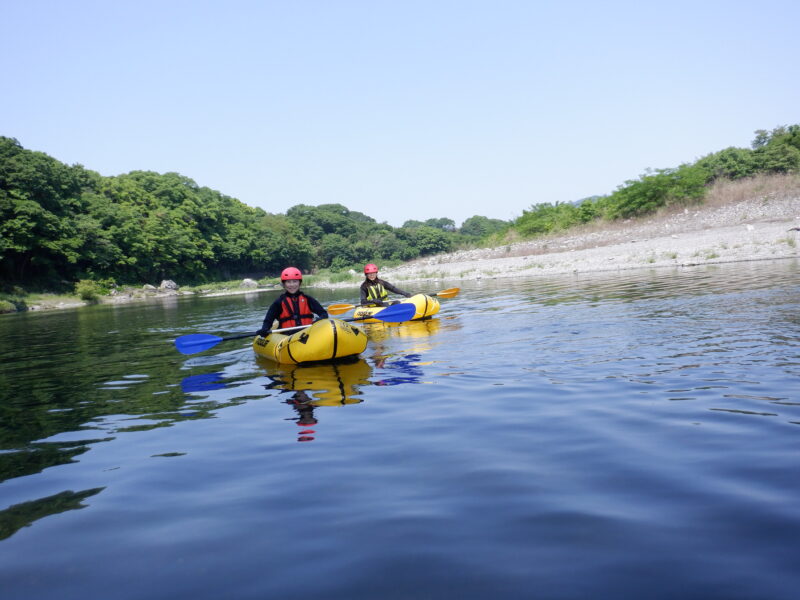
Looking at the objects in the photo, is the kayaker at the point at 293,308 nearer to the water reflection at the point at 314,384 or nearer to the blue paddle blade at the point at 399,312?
the water reflection at the point at 314,384

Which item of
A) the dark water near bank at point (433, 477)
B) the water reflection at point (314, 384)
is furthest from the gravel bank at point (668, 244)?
the water reflection at point (314, 384)

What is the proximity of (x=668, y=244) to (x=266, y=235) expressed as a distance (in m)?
62.3

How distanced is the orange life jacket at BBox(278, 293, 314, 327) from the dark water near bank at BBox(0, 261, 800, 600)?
170 centimetres

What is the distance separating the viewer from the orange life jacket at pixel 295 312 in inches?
376

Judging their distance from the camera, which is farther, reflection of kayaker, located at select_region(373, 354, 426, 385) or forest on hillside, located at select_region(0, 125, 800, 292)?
forest on hillside, located at select_region(0, 125, 800, 292)

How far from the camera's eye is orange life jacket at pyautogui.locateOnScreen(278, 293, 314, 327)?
31.3 ft

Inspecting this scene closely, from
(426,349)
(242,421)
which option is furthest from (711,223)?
(242,421)

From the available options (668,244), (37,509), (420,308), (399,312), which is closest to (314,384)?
(37,509)

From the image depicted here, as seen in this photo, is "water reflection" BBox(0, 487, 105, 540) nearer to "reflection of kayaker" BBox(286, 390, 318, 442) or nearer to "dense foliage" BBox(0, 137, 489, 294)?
"reflection of kayaker" BBox(286, 390, 318, 442)

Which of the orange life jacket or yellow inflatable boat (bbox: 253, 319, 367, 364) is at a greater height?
the orange life jacket

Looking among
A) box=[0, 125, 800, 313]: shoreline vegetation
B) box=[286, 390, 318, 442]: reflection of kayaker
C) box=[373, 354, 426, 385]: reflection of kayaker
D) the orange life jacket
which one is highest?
box=[0, 125, 800, 313]: shoreline vegetation

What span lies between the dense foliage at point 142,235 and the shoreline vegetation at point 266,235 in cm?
14

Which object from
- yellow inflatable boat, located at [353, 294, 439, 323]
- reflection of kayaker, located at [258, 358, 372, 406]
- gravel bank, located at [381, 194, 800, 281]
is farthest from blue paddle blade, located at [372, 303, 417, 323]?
gravel bank, located at [381, 194, 800, 281]

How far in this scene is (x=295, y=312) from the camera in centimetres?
955
